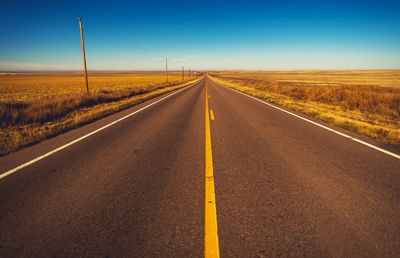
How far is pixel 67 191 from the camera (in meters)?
3.45

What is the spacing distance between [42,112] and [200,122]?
7505 mm

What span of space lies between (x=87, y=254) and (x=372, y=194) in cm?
390

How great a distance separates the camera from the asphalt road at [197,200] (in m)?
2.27

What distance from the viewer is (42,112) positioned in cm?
1003

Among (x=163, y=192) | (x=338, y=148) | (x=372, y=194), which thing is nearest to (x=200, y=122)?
(x=338, y=148)

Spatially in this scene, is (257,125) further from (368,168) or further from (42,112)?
(42,112)

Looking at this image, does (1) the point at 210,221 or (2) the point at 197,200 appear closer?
(1) the point at 210,221

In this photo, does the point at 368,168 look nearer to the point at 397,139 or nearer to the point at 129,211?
the point at 397,139

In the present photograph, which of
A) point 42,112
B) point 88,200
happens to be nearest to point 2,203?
point 88,200

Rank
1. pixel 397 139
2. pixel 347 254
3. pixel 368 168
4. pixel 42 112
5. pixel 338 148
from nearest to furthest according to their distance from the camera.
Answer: pixel 347 254 → pixel 368 168 → pixel 338 148 → pixel 397 139 → pixel 42 112

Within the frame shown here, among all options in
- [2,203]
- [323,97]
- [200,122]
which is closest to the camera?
[2,203]

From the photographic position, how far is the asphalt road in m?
2.27

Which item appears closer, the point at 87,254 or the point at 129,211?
the point at 87,254

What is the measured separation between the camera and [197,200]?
10.2ft
